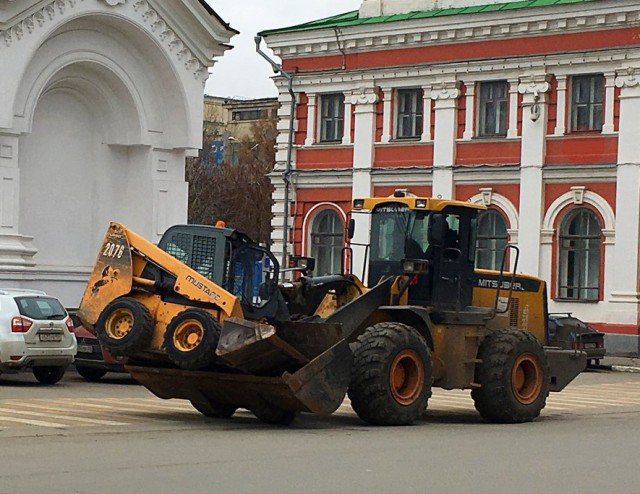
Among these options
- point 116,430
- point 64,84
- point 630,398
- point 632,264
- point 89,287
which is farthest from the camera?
point 632,264

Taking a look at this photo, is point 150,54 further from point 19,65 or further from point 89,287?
point 89,287

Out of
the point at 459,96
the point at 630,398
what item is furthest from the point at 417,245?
the point at 459,96

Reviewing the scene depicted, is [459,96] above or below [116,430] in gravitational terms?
above

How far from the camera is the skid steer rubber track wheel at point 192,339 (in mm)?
16844

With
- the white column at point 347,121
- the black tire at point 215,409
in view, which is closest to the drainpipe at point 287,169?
the white column at point 347,121

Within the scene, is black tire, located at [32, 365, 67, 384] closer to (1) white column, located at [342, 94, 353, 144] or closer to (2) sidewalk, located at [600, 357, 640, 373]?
(2) sidewalk, located at [600, 357, 640, 373]

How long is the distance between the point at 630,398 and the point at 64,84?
40.5 feet

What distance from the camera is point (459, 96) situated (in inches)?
1687

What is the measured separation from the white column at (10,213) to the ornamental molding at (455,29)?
17477 millimetres

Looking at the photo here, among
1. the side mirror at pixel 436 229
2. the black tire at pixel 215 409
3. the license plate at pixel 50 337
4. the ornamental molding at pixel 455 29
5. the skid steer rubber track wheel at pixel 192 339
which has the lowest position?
the black tire at pixel 215 409

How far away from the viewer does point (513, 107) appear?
4166 centimetres

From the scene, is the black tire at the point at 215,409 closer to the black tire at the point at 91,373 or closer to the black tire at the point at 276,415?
the black tire at the point at 276,415

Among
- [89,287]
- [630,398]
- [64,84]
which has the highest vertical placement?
[64,84]

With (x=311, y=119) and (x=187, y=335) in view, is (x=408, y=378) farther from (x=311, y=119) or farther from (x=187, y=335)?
(x=311, y=119)
